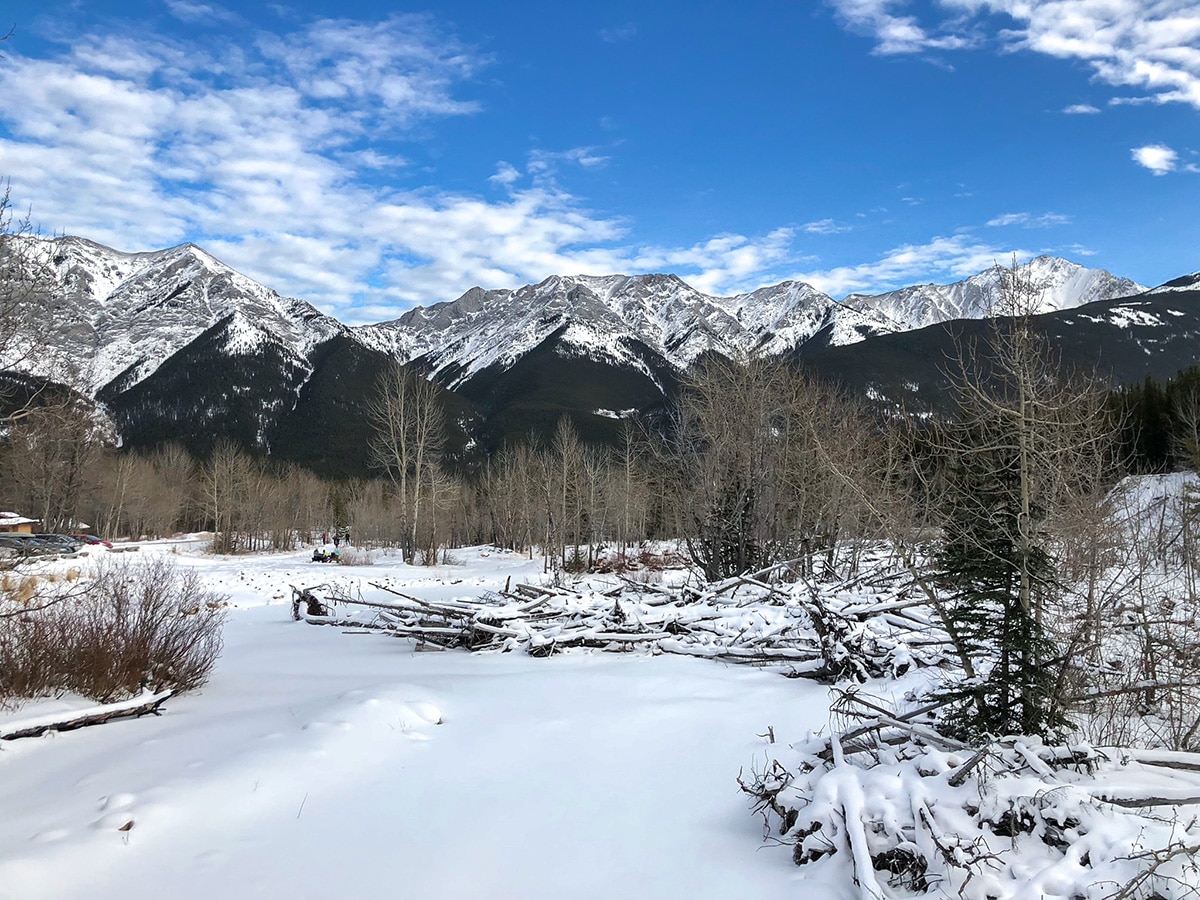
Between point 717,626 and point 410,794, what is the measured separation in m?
6.54

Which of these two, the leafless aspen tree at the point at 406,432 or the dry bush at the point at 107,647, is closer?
the dry bush at the point at 107,647

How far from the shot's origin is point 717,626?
10750mm

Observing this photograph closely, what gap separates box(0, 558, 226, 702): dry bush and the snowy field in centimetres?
36

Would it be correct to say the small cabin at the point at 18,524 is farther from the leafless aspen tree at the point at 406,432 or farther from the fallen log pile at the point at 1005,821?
the fallen log pile at the point at 1005,821

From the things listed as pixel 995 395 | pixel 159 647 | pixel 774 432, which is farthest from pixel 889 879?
pixel 774 432

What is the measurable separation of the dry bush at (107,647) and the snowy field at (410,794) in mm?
359

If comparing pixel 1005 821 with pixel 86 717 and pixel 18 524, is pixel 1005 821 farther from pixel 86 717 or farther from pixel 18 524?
pixel 18 524

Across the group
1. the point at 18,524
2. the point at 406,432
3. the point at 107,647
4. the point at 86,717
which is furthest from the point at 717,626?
the point at 18,524

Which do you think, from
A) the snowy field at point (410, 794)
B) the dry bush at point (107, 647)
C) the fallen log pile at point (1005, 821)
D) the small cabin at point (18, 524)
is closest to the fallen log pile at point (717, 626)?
the snowy field at point (410, 794)

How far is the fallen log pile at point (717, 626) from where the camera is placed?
8867mm

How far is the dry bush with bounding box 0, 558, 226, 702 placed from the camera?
6.76 m

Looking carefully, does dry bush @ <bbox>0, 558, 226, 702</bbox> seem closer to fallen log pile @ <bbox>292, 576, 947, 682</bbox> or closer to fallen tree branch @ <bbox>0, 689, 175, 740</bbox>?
fallen tree branch @ <bbox>0, 689, 175, 740</bbox>

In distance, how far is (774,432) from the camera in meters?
18.9

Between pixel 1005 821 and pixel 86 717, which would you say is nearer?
pixel 1005 821
